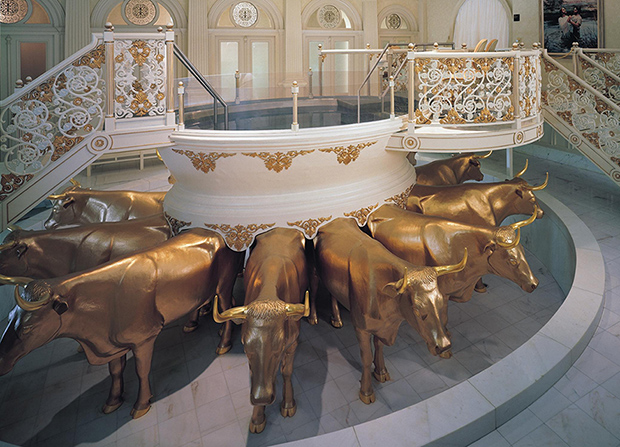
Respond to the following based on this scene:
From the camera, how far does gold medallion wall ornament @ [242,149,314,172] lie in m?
3.98

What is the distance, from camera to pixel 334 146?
4.14 m

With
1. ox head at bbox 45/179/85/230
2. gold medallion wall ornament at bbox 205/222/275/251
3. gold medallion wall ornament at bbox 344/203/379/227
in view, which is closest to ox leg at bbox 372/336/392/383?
gold medallion wall ornament at bbox 344/203/379/227

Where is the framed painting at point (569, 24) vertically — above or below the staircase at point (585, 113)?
above

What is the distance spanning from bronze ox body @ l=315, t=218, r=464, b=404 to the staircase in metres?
4.19

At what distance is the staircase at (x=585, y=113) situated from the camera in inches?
232

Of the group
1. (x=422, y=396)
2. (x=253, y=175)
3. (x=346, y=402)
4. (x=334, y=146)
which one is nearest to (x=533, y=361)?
(x=422, y=396)

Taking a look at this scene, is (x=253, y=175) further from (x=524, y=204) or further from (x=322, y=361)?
(x=524, y=204)

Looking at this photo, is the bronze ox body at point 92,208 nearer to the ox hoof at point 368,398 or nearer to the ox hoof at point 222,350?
the ox hoof at point 222,350

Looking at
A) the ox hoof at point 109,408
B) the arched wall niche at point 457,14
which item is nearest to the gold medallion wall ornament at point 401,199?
the ox hoof at point 109,408

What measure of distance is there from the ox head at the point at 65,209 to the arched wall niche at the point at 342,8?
31.8 ft

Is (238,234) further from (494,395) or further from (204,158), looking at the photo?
(494,395)

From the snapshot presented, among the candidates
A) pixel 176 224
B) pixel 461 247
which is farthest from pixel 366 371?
pixel 176 224

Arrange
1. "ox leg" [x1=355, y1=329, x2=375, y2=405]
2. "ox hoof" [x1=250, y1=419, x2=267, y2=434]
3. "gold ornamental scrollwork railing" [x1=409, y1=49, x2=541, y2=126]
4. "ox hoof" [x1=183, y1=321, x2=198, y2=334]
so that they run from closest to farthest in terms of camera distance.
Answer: "ox hoof" [x1=250, y1=419, x2=267, y2=434] → "ox leg" [x1=355, y1=329, x2=375, y2=405] → "gold ornamental scrollwork railing" [x1=409, y1=49, x2=541, y2=126] → "ox hoof" [x1=183, y1=321, x2=198, y2=334]

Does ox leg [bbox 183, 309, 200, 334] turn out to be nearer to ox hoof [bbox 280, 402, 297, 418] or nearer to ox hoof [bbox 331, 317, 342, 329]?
ox hoof [bbox 331, 317, 342, 329]
